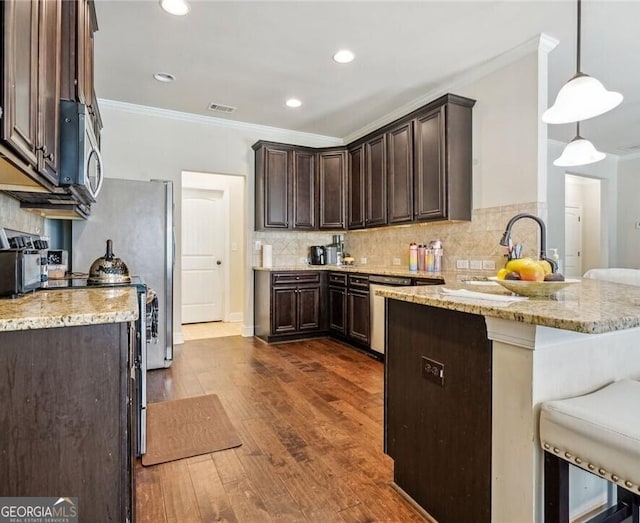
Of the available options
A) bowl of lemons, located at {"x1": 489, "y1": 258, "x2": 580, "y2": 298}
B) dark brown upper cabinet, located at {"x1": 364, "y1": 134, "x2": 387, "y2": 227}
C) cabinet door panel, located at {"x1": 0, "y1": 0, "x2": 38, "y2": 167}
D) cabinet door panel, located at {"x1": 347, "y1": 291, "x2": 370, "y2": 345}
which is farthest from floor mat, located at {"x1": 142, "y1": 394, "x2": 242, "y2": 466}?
dark brown upper cabinet, located at {"x1": 364, "y1": 134, "x2": 387, "y2": 227}

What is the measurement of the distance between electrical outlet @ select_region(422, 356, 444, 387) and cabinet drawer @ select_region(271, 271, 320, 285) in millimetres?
3191

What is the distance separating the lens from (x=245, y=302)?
5.16 m

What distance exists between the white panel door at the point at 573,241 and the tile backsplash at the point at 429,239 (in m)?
3.75

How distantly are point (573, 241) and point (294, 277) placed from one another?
5.16 m

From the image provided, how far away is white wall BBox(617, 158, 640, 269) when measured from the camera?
631 centimetres

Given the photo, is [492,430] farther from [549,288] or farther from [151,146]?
[151,146]

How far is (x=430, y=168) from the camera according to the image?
370 centimetres

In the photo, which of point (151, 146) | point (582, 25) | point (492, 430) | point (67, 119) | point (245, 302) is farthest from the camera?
point (245, 302)

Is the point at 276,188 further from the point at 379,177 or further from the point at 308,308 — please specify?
the point at 308,308

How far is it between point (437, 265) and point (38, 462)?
11.5 feet

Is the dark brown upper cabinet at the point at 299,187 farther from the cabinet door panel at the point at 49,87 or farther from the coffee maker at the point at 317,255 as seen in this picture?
the cabinet door panel at the point at 49,87

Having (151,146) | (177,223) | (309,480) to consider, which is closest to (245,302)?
(177,223)

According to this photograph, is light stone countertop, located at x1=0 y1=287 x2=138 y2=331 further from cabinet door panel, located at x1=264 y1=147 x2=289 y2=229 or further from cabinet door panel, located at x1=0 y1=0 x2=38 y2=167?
cabinet door panel, located at x1=264 y1=147 x2=289 y2=229

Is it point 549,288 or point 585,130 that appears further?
point 585,130
